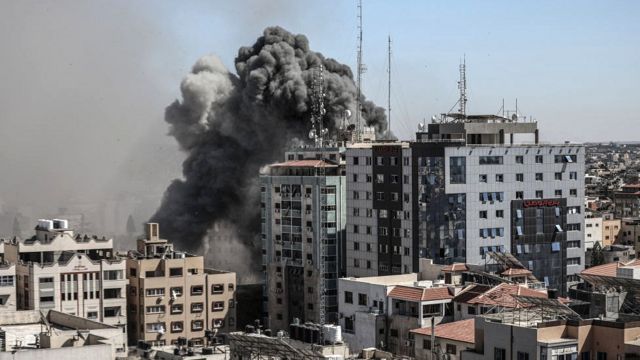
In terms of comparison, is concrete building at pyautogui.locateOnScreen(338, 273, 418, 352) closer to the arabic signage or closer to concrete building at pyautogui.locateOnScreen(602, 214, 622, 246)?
the arabic signage

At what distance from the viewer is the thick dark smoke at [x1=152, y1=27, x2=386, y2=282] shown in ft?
354

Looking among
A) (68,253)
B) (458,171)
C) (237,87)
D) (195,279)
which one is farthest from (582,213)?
(237,87)

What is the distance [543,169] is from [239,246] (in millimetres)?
31982

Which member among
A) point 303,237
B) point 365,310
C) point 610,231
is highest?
point 303,237

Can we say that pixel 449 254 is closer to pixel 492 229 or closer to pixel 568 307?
pixel 492 229

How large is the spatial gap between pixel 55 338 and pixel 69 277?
78.2ft

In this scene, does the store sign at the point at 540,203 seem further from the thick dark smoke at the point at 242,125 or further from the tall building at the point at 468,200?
the thick dark smoke at the point at 242,125

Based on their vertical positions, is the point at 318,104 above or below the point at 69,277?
above

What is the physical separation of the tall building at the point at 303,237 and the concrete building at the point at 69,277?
13879 mm

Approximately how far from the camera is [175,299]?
7881cm

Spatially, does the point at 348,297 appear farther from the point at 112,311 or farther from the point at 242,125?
the point at 242,125

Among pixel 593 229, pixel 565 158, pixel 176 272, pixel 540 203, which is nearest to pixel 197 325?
pixel 176 272

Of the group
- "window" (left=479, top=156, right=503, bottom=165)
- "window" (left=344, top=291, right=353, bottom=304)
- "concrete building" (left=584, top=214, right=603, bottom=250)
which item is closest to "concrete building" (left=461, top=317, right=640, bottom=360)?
"window" (left=344, top=291, right=353, bottom=304)

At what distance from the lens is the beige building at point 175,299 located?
77938 millimetres
